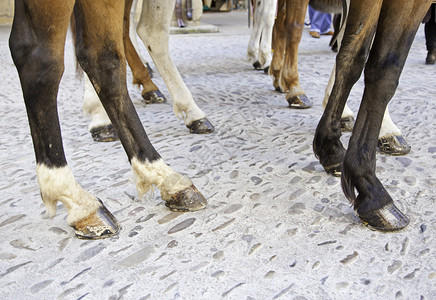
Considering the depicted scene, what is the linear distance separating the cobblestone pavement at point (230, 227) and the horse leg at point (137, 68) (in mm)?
471

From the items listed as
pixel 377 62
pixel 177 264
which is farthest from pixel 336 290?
pixel 377 62

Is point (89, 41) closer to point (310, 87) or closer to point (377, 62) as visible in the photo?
point (377, 62)

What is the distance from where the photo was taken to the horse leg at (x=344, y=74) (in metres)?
1.92

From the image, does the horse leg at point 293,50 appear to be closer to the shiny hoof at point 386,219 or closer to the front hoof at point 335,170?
the front hoof at point 335,170

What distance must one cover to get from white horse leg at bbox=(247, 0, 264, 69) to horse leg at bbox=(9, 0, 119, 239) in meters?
3.74

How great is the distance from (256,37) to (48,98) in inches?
155

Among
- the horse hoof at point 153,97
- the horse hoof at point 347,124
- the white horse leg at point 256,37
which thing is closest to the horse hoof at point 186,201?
the horse hoof at point 347,124

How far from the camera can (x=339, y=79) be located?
2127 millimetres

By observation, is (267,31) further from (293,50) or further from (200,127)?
(200,127)

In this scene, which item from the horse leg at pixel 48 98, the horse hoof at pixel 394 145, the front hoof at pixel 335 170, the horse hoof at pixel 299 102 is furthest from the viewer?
the horse hoof at pixel 299 102

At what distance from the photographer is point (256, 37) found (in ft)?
17.7

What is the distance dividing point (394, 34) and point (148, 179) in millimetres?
1124

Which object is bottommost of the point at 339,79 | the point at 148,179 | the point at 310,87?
the point at 310,87

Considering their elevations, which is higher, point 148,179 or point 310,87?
point 148,179
